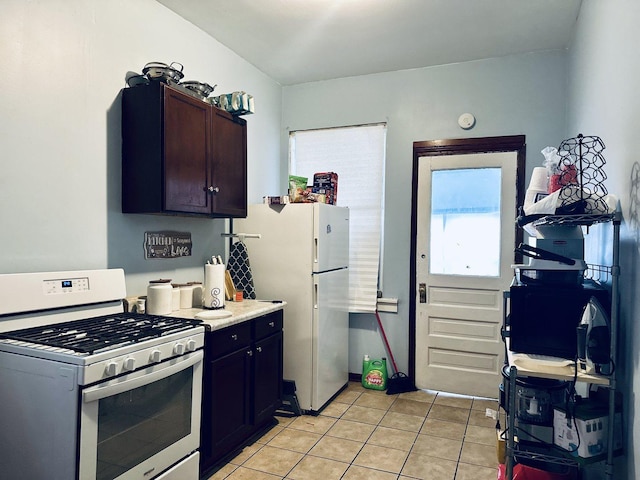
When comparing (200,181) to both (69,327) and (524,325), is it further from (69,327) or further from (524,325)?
(524,325)

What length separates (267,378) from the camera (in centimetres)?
300

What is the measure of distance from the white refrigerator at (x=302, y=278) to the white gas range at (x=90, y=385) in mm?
Answer: 1170

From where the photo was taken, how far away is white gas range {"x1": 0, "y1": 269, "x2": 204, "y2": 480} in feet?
5.32

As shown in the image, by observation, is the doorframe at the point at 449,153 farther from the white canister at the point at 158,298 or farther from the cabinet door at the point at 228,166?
the white canister at the point at 158,298

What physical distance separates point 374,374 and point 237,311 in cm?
166

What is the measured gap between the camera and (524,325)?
6.44 ft

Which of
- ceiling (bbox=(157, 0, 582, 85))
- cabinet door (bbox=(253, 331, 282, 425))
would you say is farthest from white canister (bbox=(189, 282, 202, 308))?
ceiling (bbox=(157, 0, 582, 85))

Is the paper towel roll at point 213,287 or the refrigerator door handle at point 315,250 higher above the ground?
the refrigerator door handle at point 315,250

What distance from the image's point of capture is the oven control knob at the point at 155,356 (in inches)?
74.3

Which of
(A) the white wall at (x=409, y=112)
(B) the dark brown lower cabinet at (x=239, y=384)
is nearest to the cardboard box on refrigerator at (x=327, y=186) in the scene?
(A) the white wall at (x=409, y=112)

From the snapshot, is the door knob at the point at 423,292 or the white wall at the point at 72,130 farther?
the door knob at the point at 423,292

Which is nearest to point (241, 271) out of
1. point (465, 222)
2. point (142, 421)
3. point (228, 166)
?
point (228, 166)

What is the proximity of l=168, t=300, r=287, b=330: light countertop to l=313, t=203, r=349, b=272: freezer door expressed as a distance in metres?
0.45

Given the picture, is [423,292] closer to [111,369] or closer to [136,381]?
[136,381]
